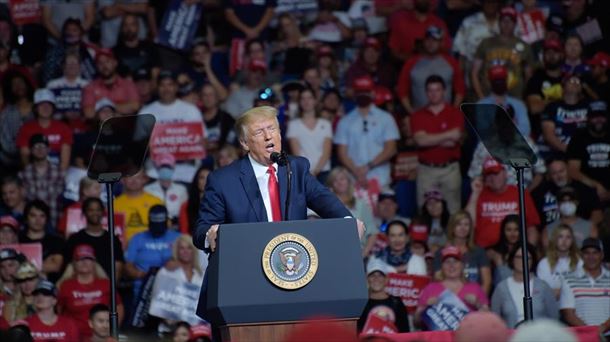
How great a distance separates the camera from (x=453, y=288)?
11953 mm

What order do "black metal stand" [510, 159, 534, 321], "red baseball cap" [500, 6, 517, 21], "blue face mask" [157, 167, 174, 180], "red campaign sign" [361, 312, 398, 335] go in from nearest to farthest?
1. "black metal stand" [510, 159, 534, 321]
2. "red campaign sign" [361, 312, 398, 335]
3. "blue face mask" [157, 167, 174, 180]
4. "red baseball cap" [500, 6, 517, 21]

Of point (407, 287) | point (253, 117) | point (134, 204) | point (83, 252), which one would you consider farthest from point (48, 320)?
point (253, 117)

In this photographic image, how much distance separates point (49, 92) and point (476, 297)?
190 inches

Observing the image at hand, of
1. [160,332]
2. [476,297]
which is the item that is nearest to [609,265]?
[476,297]

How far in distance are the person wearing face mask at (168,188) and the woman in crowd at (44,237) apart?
1016 millimetres

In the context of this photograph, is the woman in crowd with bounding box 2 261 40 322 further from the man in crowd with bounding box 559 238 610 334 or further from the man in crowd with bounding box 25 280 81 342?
the man in crowd with bounding box 559 238 610 334

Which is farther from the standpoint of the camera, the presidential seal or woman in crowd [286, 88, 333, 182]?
woman in crowd [286, 88, 333, 182]

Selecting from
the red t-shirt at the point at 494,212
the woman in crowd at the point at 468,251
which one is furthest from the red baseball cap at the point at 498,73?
the woman in crowd at the point at 468,251

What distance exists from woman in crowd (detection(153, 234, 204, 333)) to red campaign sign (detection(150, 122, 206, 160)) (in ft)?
5.57

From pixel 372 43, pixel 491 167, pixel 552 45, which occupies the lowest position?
pixel 491 167

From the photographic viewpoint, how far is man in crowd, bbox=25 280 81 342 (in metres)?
11.4

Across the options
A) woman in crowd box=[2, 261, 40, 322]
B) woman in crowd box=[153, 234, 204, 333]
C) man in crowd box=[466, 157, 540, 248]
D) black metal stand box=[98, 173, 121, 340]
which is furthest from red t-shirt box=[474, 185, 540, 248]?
black metal stand box=[98, 173, 121, 340]

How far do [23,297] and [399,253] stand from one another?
3.03 meters

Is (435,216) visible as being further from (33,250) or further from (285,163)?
(285,163)
